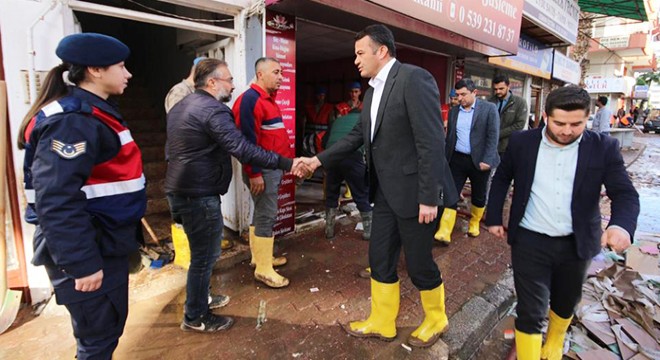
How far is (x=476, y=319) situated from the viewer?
292cm

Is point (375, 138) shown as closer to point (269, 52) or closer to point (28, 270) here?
point (269, 52)

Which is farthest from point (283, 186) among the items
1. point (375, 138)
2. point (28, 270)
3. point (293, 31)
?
point (28, 270)

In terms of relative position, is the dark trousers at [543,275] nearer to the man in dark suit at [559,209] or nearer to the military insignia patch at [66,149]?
the man in dark suit at [559,209]

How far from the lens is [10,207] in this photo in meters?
2.83

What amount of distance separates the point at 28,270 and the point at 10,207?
20.8 inches

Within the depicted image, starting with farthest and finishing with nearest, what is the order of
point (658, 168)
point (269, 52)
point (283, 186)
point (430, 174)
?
point (658, 168)
point (283, 186)
point (269, 52)
point (430, 174)

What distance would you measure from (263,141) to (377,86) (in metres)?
1.32

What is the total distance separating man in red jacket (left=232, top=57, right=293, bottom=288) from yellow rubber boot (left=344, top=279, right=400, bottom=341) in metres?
0.97

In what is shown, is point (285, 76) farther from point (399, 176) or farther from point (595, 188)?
point (595, 188)

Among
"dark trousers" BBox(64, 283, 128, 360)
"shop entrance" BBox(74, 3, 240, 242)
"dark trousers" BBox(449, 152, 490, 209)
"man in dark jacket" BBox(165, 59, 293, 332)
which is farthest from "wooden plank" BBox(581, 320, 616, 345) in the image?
"shop entrance" BBox(74, 3, 240, 242)

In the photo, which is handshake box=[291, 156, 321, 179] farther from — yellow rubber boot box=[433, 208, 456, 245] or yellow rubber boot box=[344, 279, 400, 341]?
yellow rubber boot box=[433, 208, 456, 245]

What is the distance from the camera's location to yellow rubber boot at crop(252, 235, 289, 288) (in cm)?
337

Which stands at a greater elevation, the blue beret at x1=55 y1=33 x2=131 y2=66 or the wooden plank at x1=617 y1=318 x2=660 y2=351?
the blue beret at x1=55 y1=33 x2=131 y2=66

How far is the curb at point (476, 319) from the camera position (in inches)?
104
